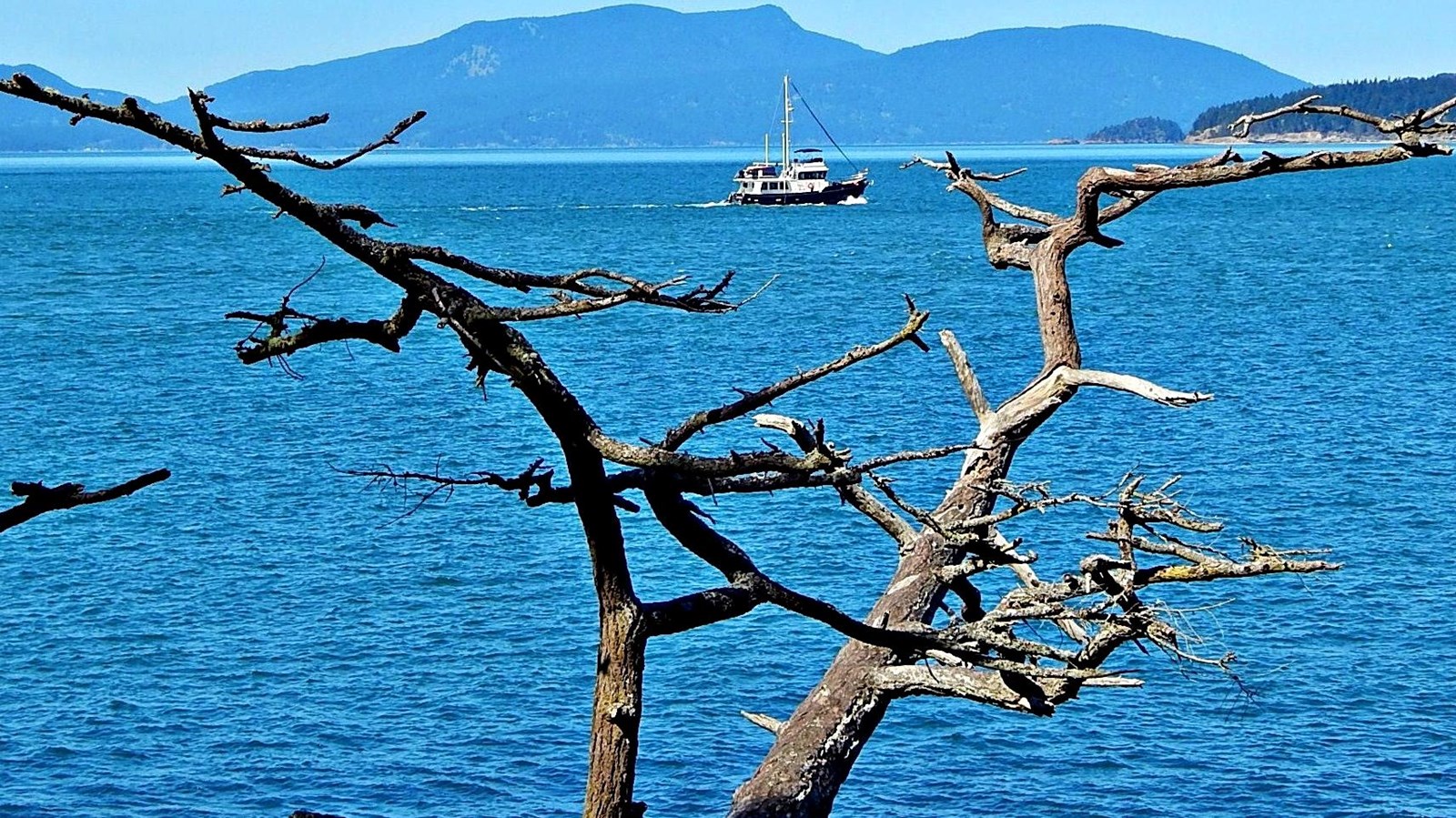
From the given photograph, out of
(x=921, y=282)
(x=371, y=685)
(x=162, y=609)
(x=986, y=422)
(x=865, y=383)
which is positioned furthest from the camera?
(x=921, y=282)

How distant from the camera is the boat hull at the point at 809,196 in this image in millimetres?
142750

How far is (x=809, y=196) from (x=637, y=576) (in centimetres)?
11990

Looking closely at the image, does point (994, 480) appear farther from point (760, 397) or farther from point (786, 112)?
point (786, 112)

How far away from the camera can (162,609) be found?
82.6 feet

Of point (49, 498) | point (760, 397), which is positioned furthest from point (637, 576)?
point (49, 498)

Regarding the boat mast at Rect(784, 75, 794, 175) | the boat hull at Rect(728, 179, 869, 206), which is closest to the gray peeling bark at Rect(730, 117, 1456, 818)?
the boat mast at Rect(784, 75, 794, 175)

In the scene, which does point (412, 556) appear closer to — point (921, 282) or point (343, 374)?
point (343, 374)

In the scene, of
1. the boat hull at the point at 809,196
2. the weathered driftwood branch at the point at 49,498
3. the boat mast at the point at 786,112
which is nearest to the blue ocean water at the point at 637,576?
the weathered driftwood branch at the point at 49,498

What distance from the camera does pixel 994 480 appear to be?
10.1m

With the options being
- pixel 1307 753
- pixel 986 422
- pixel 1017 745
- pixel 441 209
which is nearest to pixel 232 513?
pixel 1017 745

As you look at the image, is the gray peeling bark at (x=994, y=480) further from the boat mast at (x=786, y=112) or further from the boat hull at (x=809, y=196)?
the boat hull at (x=809, y=196)

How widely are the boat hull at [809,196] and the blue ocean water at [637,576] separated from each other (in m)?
83.7

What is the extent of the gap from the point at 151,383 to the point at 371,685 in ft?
Answer: 86.6

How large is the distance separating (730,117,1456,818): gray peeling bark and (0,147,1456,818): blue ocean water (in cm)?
784
